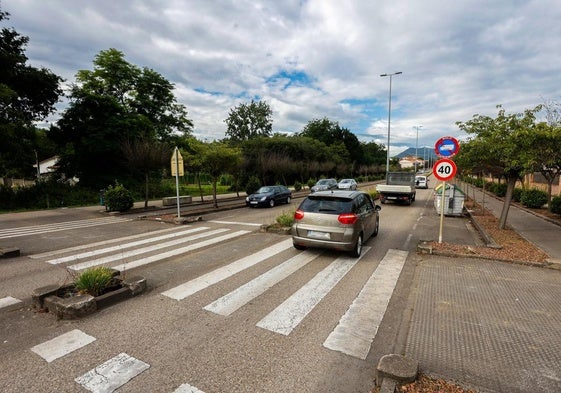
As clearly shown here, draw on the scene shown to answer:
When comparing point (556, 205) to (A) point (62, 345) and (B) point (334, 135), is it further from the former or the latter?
(B) point (334, 135)

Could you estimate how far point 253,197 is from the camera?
62.7ft

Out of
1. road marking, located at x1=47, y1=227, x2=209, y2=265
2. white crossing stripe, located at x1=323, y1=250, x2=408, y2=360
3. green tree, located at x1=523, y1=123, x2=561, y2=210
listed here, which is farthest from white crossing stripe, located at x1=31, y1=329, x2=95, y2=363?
green tree, located at x1=523, y1=123, x2=561, y2=210

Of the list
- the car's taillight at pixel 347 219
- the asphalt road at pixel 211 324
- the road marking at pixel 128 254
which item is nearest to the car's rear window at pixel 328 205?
the car's taillight at pixel 347 219

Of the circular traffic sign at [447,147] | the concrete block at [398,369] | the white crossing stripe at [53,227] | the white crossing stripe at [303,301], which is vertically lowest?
the white crossing stripe at [53,227]

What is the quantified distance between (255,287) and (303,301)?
103 centimetres

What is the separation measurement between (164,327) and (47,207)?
2076 centimetres

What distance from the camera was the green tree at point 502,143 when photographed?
342 inches

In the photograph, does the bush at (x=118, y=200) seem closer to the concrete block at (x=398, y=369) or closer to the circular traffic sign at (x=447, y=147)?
the circular traffic sign at (x=447, y=147)

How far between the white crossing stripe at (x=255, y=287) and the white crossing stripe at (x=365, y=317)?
1.59 meters

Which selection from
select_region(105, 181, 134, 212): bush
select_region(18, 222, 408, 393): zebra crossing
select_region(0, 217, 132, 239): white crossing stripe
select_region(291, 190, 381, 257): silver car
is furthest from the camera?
select_region(105, 181, 134, 212): bush

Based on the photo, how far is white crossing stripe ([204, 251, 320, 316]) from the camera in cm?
465

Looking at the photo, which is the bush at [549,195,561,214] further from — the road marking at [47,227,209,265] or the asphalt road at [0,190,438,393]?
the road marking at [47,227,209,265]

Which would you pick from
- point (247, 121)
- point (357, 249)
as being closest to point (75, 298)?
point (357, 249)

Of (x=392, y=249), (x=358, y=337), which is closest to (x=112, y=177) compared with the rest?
(x=392, y=249)
